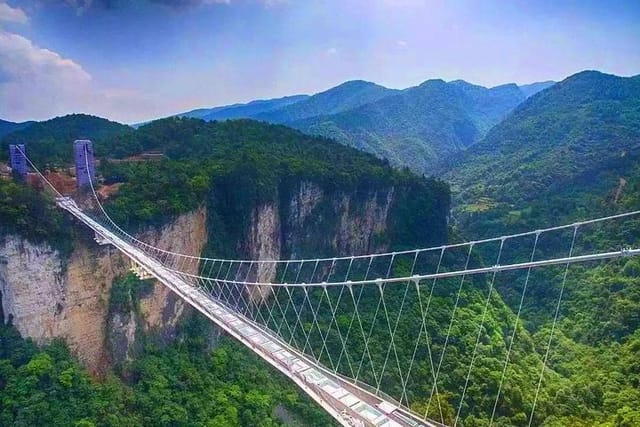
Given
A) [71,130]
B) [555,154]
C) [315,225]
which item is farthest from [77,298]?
[555,154]

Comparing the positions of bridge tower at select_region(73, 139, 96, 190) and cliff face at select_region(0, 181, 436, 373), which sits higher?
bridge tower at select_region(73, 139, 96, 190)

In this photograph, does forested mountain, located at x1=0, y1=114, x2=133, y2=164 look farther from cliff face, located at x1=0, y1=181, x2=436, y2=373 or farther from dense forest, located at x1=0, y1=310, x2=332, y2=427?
dense forest, located at x1=0, y1=310, x2=332, y2=427

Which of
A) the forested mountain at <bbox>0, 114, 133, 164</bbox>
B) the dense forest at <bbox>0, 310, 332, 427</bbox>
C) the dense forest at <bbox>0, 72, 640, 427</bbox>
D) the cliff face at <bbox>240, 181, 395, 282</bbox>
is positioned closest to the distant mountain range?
the forested mountain at <bbox>0, 114, 133, 164</bbox>

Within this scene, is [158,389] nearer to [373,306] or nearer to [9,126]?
[373,306]

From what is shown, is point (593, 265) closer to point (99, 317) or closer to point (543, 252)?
point (543, 252)

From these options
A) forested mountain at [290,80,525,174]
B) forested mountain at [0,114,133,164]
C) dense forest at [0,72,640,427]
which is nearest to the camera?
dense forest at [0,72,640,427]

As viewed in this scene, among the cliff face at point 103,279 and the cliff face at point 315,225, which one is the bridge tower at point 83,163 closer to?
the cliff face at point 103,279

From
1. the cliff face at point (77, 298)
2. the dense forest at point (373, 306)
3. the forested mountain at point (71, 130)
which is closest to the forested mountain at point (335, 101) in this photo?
the forested mountain at point (71, 130)
